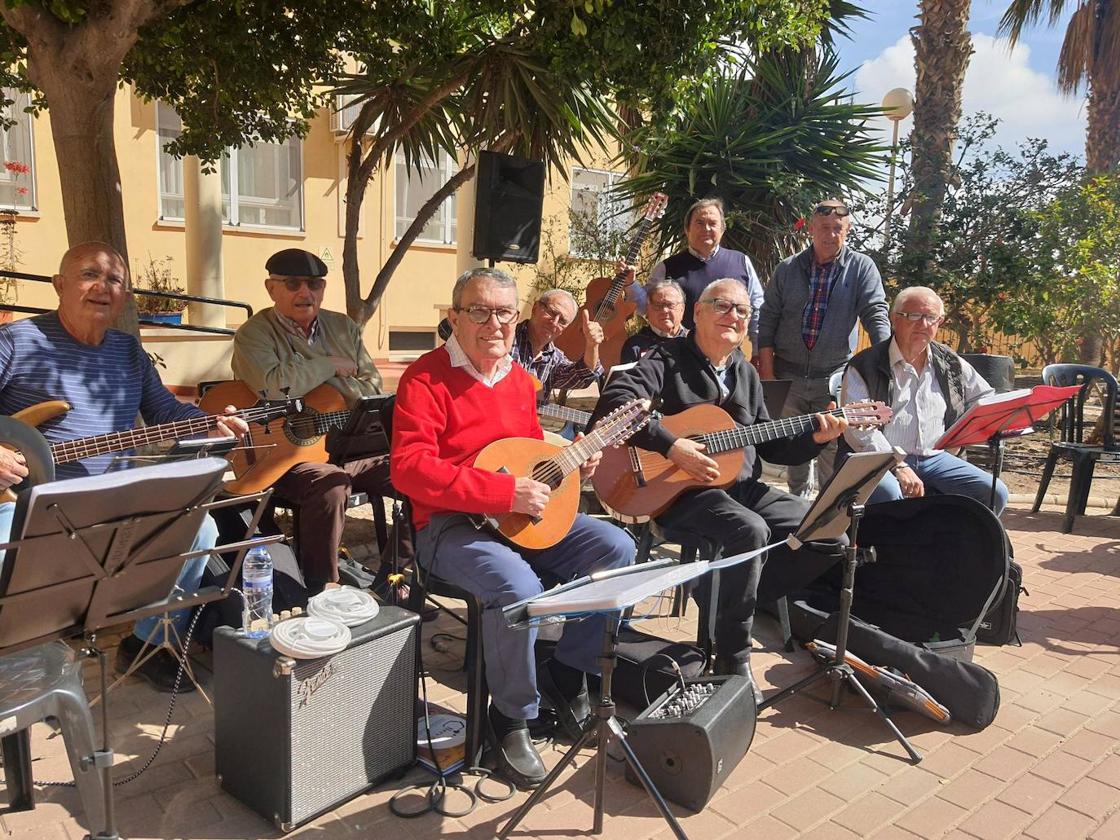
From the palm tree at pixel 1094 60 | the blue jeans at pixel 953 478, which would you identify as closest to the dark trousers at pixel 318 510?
the blue jeans at pixel 953 478

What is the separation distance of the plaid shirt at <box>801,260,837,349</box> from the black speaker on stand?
6.40 ft

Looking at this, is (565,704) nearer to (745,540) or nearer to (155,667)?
(745,540)

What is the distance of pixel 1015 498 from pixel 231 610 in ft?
21.8

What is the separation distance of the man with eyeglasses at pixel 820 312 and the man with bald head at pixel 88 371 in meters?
3.39

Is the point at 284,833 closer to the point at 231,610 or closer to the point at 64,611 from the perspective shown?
the point at 64,611

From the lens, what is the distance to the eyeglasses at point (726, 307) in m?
3.97

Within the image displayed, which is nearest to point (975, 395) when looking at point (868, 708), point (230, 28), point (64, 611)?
point (868, 708)

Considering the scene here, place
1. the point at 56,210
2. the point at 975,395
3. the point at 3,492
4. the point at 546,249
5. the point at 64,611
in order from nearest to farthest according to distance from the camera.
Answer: the point at 64,611 < the point at 3,492 < the point at 975,395 < the point at 56,210 < the point at 546,249

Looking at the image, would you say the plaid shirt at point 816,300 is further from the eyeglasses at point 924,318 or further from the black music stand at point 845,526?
the black music stand at point 845,526

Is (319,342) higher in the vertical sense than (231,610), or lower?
higher

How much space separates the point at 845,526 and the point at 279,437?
8.69ft

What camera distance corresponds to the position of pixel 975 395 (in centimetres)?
464

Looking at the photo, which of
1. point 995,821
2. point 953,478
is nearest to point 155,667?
point 995,821

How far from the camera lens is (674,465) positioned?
3.92 meters
